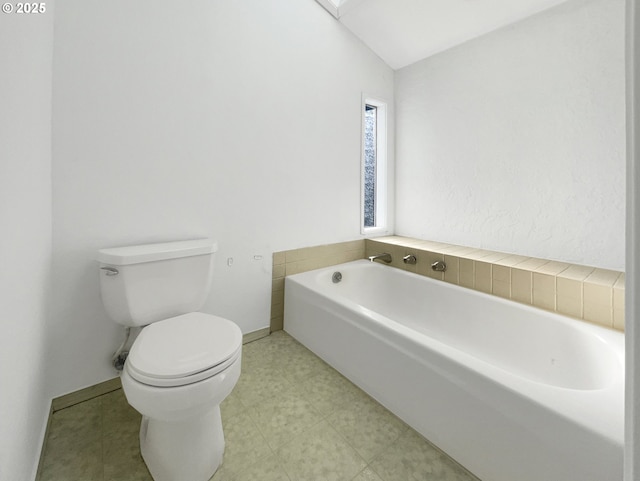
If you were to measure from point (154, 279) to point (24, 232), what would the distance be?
21.2 inches

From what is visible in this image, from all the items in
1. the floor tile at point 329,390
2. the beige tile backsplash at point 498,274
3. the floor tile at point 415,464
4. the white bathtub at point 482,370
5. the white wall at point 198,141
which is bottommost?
the floor tile at point 415,464

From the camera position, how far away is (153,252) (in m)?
1.37

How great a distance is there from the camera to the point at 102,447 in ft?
3.99

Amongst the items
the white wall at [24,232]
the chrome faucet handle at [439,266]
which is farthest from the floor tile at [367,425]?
the white wall at [24,232]

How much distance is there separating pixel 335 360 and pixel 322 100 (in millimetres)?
1877

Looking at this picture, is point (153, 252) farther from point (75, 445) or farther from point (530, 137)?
point (530, 137)

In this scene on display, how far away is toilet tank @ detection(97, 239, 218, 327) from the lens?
1.31m

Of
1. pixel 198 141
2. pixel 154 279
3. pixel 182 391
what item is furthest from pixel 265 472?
pixel 198 141

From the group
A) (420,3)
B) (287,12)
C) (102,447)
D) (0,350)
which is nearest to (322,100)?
(287,12)

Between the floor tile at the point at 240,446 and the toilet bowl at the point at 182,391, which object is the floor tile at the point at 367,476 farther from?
the toilet bowl at the point at 182,391

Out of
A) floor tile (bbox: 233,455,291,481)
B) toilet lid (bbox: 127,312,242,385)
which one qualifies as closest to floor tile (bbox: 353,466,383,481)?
floor tile (bbox: 233,455,291,481)

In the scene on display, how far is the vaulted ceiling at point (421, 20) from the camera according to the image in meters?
1.89

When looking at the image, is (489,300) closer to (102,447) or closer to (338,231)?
(338,231)

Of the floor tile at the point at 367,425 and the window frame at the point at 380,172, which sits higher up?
the window frame at the point at 380,172
